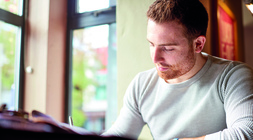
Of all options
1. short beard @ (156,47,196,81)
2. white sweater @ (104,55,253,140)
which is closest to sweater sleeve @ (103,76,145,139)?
white sweater @ (104,55,253,140)

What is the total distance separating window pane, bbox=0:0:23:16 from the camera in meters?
2.29

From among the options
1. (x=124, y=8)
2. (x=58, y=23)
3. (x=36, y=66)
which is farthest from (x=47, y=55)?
(x=124, y=8)

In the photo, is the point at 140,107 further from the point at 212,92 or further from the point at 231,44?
the point at 231,44

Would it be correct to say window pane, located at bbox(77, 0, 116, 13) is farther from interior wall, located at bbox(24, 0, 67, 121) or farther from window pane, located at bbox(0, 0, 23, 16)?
window pane, located at bbox(0, 0, 23, 16)

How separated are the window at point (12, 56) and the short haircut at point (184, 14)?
1.67 metres

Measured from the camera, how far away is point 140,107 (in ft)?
4.31

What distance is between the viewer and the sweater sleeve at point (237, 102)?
920mm

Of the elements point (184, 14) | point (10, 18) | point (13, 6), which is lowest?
point (184, 14)

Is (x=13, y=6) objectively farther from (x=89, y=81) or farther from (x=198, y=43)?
(x=89, y=81)

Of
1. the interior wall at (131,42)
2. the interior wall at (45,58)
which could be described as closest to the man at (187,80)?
the interior wall at (131,42)

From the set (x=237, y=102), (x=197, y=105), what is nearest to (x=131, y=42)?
(x=197, y=105)

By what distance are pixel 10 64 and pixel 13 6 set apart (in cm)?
55

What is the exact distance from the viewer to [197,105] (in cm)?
117

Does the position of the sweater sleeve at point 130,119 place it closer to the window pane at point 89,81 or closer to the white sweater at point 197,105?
the white sweater at point 197,105
